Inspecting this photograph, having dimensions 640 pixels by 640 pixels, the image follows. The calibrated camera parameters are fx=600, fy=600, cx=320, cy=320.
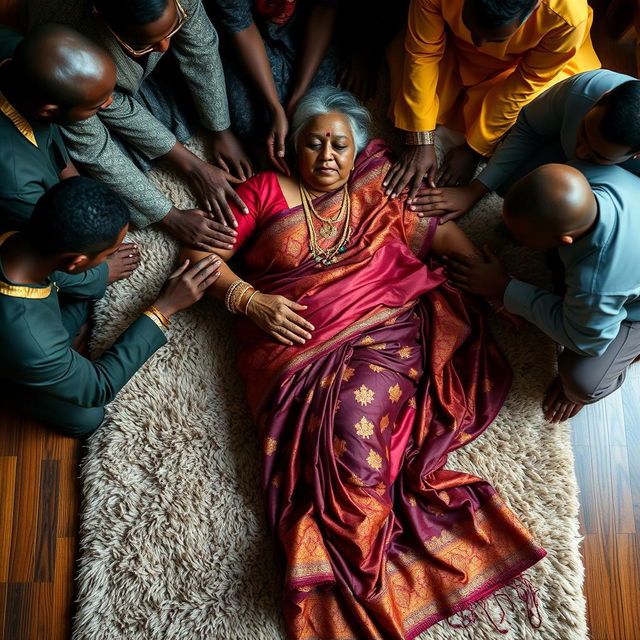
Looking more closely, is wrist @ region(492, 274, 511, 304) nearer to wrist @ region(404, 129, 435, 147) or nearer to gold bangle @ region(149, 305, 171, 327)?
wrist @ region(404, 129, 435, 147)

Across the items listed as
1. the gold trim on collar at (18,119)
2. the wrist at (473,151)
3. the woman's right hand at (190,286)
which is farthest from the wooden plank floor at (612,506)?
the gold trim on collar at (18,119)

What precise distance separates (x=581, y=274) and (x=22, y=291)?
1.38 m

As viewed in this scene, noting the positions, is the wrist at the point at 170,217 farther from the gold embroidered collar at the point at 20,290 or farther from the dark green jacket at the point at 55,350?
the gold embroidered collar at the point at 20,290

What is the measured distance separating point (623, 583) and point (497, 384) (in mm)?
720

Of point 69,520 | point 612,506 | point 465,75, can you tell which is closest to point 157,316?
point 69,520

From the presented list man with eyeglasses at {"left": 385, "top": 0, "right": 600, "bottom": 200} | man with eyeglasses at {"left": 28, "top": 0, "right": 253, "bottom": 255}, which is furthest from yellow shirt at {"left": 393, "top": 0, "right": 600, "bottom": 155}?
man with eyeglasses at {"left": 28, "top": 0, "right": 253, "bottom": 255}

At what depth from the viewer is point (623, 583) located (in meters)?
1.87

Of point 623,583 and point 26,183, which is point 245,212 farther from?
point 623,583

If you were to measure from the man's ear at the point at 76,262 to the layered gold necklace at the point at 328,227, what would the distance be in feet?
2.31

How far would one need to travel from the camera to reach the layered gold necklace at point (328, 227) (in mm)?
1886

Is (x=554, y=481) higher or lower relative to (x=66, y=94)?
lower

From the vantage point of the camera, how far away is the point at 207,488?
1.87 meters

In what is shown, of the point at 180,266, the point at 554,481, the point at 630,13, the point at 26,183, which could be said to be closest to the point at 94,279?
the point at 180,266

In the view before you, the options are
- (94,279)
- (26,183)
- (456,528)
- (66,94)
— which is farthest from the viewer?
(94,279)
